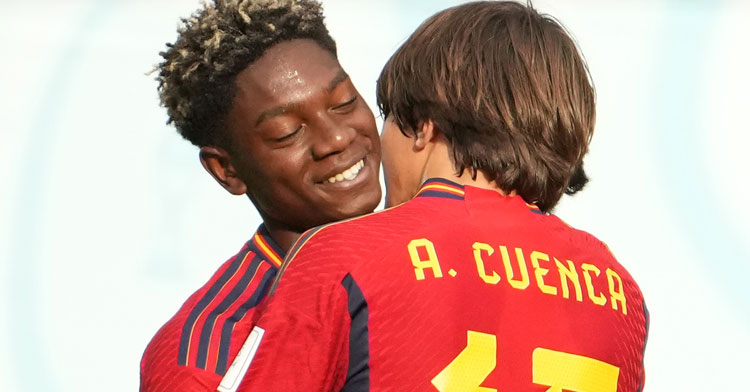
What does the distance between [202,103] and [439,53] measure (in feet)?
1.80

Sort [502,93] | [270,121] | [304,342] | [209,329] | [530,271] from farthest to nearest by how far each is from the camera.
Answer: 1. [270,121]
2. [209,329]
3. [502,93]
4. [530,271]
5. [304,342]

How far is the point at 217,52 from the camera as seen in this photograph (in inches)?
86.2

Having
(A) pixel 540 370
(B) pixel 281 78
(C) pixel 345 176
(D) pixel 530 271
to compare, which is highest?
(B) pixel 281 78

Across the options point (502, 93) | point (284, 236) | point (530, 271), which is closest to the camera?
point (530, 271)

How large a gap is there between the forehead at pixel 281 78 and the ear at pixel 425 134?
0.30 m

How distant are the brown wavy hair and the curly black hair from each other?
1.05 feet

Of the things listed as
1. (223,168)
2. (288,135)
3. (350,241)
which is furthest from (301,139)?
(350,241)

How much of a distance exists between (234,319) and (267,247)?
0.27 m

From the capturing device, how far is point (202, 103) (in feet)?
7.33

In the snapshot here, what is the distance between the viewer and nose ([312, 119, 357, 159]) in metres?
2.19

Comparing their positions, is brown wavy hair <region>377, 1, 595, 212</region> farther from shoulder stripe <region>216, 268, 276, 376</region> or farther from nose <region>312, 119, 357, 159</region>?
shoulder stripe <region>216, 268, 276, 376</region>

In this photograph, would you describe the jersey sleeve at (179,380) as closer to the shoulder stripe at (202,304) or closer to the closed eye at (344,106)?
the shoulder stripe at (202,304)

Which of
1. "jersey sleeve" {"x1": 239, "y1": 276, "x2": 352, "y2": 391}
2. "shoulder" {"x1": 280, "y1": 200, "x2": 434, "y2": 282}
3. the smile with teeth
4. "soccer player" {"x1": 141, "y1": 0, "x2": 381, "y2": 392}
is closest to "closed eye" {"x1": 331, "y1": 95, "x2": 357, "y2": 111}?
"soccer player" {"x1": 141, "y1": 0, "x2": 381, "y2": 392}

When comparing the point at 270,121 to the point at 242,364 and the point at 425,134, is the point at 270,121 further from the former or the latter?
the point at 242,364
